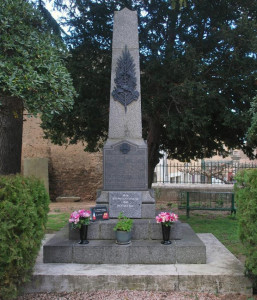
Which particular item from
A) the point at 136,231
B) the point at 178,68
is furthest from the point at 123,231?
the point at 178,68

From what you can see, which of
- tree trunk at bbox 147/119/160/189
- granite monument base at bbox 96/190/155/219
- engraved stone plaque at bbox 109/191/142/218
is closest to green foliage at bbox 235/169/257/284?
granite monument base at bbox 96/190/155/219

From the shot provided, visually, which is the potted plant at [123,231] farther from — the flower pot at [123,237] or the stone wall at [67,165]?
the stone wall at [67,165]

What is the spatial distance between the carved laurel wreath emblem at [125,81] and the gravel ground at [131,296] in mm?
3088

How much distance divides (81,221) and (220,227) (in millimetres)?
4362

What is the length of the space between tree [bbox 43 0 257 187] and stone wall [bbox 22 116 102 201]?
208 inches

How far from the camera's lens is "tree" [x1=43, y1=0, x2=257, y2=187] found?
325 inches

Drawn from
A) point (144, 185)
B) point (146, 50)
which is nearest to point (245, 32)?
point (146, 50)

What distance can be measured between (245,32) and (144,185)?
502 cm

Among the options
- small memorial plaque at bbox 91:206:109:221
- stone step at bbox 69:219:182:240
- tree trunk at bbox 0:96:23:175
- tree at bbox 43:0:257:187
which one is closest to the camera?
stone step at bbox 69:219:182:240

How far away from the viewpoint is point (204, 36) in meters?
9.56

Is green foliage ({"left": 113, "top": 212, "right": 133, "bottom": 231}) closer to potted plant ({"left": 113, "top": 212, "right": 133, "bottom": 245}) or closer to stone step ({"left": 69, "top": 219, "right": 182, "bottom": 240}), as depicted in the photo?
potted plant ({"left": 113, "top": 212, "right": 133, "bottom": 245})

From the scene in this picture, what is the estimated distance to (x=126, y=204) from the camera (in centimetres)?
542

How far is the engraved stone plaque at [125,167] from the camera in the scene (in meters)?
5.52

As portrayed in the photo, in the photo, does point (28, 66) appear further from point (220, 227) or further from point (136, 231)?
point (220, 227)
